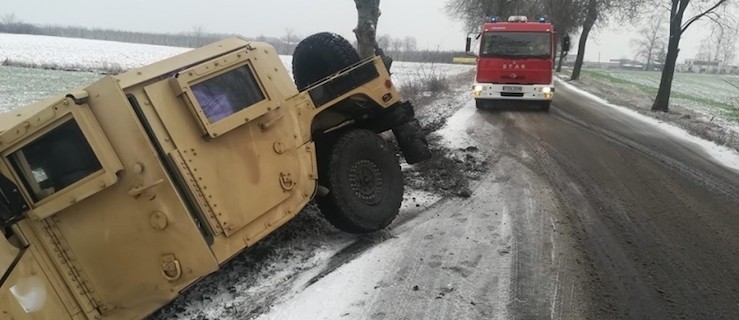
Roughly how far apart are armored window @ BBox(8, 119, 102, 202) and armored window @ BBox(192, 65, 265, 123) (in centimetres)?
83

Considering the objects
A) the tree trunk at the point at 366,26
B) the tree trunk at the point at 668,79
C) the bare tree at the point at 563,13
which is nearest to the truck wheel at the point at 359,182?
the tree trunk at the point at 366,26

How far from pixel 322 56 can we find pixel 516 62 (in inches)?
405

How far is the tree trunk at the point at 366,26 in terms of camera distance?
9969 mm

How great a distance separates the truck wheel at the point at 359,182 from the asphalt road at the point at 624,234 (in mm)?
1304

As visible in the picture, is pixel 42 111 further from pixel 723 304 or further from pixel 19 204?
pixel 723 304

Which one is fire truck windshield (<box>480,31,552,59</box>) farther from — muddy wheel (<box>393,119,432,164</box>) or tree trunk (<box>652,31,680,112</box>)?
muddy wheel (<box>393,119,432,164</box>)

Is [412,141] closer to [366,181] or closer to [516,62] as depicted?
[366,181]

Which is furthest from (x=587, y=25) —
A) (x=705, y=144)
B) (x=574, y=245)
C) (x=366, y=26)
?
(x=574, y=245)

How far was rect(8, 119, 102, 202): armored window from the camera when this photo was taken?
3.20m

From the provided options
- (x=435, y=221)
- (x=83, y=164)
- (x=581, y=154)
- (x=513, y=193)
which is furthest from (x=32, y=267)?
(x=581, y=154)

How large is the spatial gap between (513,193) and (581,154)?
3.17 m

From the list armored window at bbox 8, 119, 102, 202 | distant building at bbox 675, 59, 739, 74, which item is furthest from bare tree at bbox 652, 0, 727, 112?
distant building at bbox 675, 59, 739, 74

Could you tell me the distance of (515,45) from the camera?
1493cm

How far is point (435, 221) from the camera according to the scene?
5551 mm
